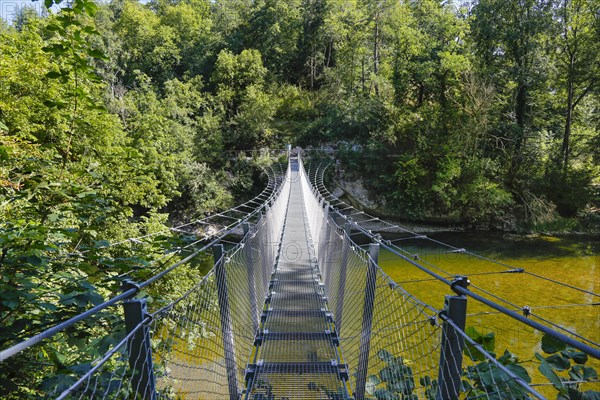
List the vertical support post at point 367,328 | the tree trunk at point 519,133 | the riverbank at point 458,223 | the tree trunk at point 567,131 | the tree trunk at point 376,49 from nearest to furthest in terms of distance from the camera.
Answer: the vertical support post at point 367,328
the riverbank at point 458,223
the tree trunk at point 567,131
the tree trunk at point 519,133
the tree trunk at point 376,49

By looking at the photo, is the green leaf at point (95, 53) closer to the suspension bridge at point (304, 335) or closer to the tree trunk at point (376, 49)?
the suspension bridge at point (304, 335)

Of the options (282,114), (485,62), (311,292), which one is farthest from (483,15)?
(311,292)

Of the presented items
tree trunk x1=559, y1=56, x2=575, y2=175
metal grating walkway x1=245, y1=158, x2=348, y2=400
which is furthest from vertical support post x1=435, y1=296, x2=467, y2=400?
tree trunk x1=559, y1=56, x2=575, y2=175

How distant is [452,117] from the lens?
10203mm

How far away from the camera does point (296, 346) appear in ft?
6.20

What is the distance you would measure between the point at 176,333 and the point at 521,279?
618 cm

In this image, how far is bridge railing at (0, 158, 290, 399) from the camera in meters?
0.71

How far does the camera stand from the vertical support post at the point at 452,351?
751 millimetres

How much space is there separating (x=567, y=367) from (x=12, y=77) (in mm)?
5637

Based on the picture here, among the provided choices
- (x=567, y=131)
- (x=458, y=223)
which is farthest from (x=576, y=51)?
(x=458, y=223)

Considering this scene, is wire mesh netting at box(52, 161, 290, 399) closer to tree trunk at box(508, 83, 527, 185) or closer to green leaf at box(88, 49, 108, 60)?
green leaf at box(88, 49, 108, 60)

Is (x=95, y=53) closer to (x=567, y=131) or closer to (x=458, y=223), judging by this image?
(x=458, y=223)

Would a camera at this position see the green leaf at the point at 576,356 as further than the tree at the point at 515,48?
No

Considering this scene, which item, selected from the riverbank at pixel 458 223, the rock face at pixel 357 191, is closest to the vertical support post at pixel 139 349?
the riverbank at pixel 458 223
